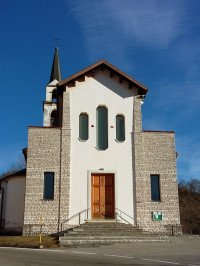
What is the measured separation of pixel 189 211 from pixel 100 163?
40.1m

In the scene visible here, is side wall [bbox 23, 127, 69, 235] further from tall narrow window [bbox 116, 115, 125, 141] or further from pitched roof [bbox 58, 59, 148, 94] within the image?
pitched roof [bbox 58, 59, 148, 94]

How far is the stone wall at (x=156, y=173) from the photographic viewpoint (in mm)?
20734

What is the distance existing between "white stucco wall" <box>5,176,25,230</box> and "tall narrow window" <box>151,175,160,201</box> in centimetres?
866

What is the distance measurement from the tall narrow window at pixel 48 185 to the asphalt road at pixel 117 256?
616 centimetres

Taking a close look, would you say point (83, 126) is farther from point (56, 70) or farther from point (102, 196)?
point (56, 70)

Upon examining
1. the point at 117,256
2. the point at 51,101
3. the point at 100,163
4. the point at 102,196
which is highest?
the point at 51,101

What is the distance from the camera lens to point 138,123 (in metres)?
22.2

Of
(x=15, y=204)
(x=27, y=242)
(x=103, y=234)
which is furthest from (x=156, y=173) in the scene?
(x=15, y=204)

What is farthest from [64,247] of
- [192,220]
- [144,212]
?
[192,220]

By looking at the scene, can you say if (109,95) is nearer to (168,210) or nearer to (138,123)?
(138,123)

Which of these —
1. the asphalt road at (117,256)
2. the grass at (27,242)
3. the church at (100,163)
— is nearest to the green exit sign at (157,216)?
the church at (100,163)

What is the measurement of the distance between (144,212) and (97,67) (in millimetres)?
9821

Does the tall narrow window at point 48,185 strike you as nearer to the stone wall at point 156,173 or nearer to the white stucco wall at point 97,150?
the white stucco wall at point 97,150

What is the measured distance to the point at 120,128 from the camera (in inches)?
874
